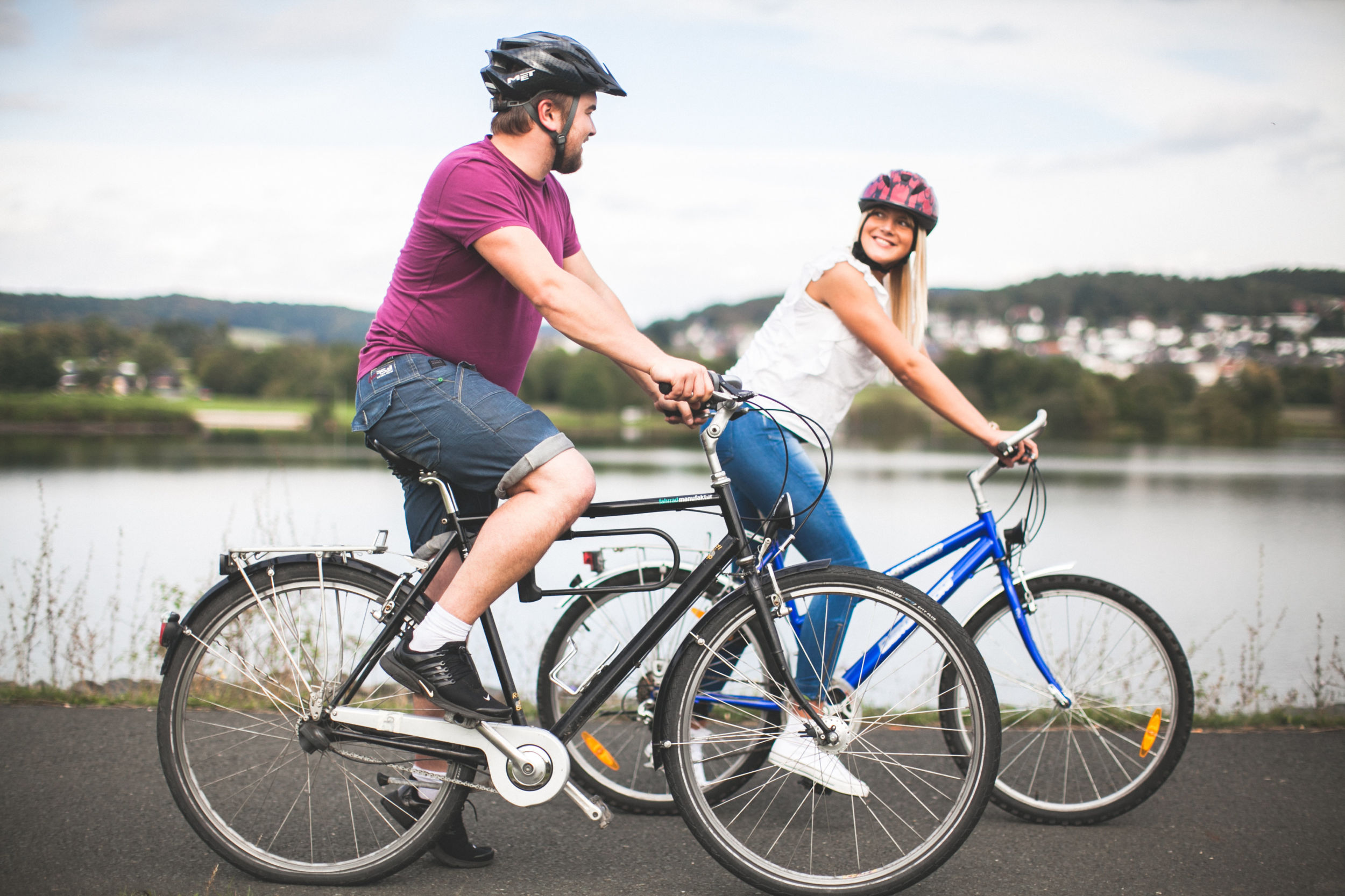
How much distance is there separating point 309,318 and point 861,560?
25.5 meters

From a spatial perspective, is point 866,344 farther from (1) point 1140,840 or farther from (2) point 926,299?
(1) point 1140,840

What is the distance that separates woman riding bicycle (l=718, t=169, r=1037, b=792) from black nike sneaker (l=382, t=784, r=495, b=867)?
0.84 meters

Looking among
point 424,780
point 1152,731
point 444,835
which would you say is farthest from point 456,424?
point 1152,731

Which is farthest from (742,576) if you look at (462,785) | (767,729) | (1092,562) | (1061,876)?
(1092,562)

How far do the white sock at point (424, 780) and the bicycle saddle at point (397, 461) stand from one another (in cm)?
77

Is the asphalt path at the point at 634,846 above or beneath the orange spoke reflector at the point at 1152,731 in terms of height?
beneath

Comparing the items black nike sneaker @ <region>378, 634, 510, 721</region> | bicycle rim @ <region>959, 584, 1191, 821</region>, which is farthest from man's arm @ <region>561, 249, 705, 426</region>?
bicycle rim @ <region>959, 584, 1191, 821</region>

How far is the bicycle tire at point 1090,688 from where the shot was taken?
2877mm

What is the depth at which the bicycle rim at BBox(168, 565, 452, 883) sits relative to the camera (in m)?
2.47

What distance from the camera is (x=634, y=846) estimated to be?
9.04ft

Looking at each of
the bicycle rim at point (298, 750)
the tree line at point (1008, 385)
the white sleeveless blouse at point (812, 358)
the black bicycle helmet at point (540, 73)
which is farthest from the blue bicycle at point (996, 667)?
the tree line at point (1008, 385)

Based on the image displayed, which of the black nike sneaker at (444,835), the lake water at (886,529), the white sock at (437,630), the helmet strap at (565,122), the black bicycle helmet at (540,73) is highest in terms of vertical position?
the black bicycle helmet at (540,73)

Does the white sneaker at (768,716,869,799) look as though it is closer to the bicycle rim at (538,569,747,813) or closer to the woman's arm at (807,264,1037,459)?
the bicycle rim at (538,569,747,813)

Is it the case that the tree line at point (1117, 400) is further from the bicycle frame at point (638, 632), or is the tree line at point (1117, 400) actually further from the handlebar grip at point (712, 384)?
the handlebar grip at point (712, 384)
